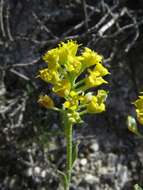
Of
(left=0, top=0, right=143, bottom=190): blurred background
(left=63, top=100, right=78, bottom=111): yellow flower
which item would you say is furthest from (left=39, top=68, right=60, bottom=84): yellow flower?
(left=0, top=0, right=143, bottom=190): blurred background

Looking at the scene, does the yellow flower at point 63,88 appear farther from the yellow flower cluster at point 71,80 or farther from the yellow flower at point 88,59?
the yellow flower at point 88,59

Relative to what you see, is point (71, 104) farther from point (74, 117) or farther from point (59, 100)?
point (59, 100)

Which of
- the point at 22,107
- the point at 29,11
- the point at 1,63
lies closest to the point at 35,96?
the point at 22,107

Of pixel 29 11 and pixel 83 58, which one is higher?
pixel 29 11

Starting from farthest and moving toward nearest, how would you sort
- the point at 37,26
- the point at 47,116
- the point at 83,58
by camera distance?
1. the point at 37,26
2. the point at 47,116
3. the point at 83,58

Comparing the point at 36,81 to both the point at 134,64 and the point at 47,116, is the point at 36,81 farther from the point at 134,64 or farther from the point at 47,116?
the point at 134,64

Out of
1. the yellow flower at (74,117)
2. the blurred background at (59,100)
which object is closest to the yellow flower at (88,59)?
the yellow flower at (74,117)

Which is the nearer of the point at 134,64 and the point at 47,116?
the point at 47,116
